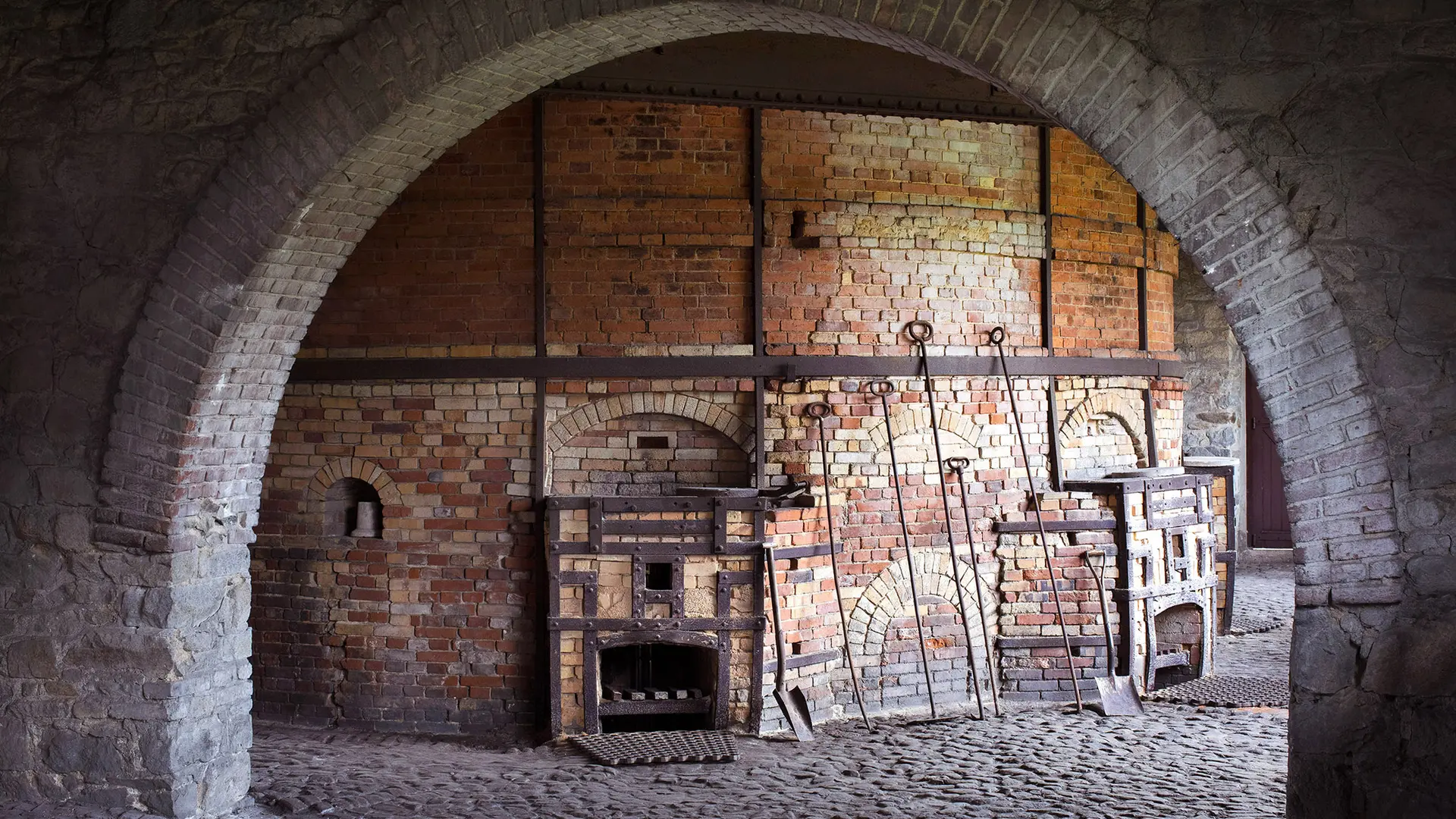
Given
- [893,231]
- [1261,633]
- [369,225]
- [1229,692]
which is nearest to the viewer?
[369,225]

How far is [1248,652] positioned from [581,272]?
21.9ft

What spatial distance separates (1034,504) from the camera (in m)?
8.29

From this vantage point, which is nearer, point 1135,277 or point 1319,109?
point 1319,109

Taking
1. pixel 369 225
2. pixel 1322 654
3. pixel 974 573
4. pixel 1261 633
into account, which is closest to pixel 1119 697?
pixel 974 573

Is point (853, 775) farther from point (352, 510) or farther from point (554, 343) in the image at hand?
point (352, 510)

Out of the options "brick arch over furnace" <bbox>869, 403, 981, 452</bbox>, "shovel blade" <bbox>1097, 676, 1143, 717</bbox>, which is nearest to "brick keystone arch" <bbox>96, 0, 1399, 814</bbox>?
"brick arch over furnace" <bbox>869, 403, 981, 452</bbox>

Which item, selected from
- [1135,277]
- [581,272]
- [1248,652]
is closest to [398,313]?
[581,272]

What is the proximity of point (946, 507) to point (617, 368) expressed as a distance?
7.82 ft

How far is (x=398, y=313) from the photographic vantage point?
7734 millimetres

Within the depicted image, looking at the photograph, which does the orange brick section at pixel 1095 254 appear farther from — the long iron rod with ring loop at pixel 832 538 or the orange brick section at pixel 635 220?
the orange brick section at pixel 635 220

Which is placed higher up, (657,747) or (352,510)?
(352,510)

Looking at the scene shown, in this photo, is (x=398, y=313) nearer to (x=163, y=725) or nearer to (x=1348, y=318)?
(x=163, y=725)

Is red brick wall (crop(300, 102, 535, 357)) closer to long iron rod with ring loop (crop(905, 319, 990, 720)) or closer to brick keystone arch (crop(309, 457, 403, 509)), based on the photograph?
brick keystone arch (crop(309, 457, 403, 509))

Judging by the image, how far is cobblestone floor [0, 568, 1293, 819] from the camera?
5824mm
